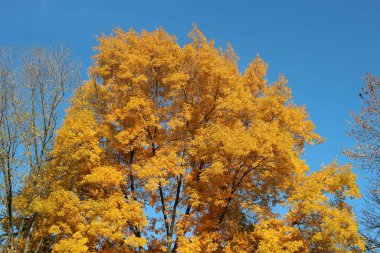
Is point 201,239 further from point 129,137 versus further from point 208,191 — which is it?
point 129,137

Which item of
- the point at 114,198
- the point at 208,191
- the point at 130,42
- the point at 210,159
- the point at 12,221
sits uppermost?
the point at 130,42

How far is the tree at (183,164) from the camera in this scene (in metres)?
14.8

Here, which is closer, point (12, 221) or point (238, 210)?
point (12, 221)

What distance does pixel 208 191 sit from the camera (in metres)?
17.2

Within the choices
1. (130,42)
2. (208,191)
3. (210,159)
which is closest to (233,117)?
(210,159)

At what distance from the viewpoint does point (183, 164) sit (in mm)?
17328

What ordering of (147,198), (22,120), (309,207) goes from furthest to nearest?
(147,198) < (22,120) < (309,207)

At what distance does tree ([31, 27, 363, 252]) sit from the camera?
14.8 m

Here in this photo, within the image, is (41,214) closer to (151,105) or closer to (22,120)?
(22,120)

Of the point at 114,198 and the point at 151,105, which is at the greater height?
the point at 151,105

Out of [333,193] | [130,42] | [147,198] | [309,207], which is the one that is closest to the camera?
[309,207]

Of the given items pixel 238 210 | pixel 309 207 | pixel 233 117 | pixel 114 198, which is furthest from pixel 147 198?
pixel 309 207

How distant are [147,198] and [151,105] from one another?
4178mm

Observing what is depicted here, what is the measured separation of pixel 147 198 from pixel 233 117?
5352 millimetres
